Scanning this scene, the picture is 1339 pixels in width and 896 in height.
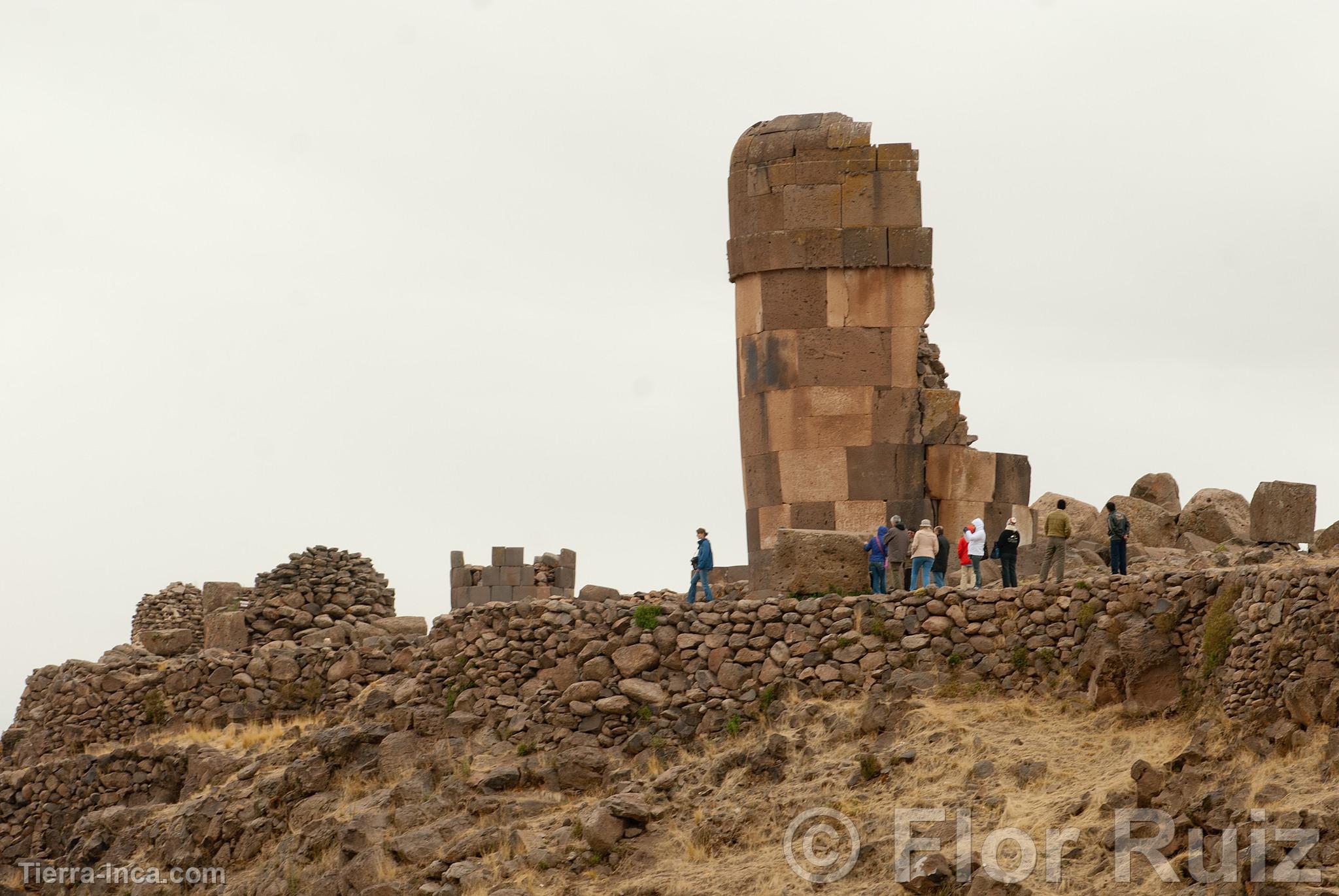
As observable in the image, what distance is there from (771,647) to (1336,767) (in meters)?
5.74

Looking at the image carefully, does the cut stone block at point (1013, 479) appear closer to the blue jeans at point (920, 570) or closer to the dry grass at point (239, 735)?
the blue jeans at point (920, 570)

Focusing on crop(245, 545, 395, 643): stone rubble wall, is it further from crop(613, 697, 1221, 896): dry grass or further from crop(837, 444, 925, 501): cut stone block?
crop(613, 697, 1221, 896): dry grass

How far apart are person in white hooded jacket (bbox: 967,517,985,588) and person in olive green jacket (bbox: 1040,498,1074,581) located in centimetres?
114

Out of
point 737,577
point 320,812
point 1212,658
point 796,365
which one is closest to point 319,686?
point 320,812

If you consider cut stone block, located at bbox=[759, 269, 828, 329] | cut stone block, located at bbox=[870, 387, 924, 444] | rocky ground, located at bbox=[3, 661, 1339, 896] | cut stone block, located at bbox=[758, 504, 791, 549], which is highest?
cut stone block, located at bbox=[759, 269, 828, 329]

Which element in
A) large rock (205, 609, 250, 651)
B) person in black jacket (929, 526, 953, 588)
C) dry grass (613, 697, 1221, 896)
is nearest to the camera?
dry grass (613, 697, 1221, 896)

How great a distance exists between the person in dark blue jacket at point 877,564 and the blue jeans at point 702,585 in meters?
1.54

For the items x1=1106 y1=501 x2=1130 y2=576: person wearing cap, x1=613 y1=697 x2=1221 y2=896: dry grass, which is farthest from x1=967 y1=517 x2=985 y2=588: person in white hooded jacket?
x1=613 y1=697 x2=1221 y2=896: dry grass

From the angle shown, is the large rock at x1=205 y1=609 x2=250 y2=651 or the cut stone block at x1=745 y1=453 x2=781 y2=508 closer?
the cut stone block at x1=745 y1=453 x2=781 y2=508

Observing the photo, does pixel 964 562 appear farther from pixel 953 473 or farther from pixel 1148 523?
pixel 1148 523

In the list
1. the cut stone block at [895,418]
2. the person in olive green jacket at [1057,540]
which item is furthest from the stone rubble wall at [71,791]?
the person in olive green jacket at [1057,540]

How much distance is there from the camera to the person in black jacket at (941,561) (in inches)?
818

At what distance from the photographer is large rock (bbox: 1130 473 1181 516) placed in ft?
84.6

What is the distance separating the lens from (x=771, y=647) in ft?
64.7
